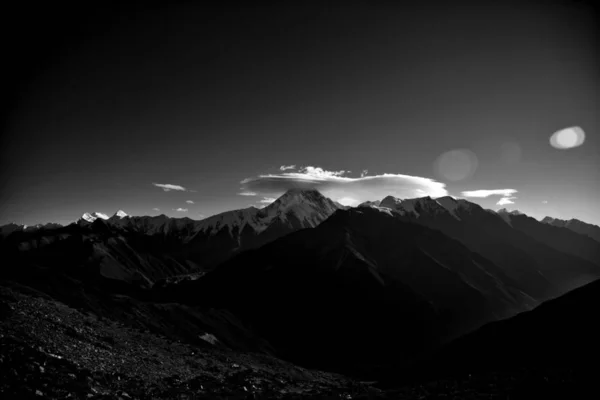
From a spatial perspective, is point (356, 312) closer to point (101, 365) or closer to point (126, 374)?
point (126, 374)

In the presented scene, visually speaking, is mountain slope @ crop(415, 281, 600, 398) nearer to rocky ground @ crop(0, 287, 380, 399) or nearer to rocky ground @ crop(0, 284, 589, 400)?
rocky ground @ crop(0, 284, 589, 400)

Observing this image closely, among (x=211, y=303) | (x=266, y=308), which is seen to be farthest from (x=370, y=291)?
(x=211, y=303)

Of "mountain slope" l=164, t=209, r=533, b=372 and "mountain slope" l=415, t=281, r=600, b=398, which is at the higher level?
"mountain slope" l=415, t=281, r=600, b=398

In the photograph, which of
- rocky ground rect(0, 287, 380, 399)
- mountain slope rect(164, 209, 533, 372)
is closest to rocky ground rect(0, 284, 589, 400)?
rocky ground rect(0, 287, 380, 399)

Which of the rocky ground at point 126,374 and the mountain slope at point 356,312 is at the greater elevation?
the rocky ground at point 126,374

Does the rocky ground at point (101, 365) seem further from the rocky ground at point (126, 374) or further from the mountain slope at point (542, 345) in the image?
the mountain slope at point (542, 345)

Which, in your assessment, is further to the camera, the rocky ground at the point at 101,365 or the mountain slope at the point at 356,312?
the mountain slope at the point at 356,312

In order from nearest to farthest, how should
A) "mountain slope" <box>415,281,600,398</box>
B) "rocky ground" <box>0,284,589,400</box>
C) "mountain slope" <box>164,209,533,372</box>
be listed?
"rocky ground" <box>0,284,589,400</box>
"mountain slope" <box>415,281,600,398</box>
"mountain slope" <box>164,209,533,372</box>

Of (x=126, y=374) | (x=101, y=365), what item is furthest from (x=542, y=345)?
(x=101, y=365)

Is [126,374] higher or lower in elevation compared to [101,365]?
lower

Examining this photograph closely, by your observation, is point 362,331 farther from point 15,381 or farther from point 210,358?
point 15,381

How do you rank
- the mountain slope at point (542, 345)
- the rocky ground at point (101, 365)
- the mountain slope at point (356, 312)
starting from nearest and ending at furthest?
the rocky ground at point (101, 365) < the mountain slope at point (542, 345) < the mountain slope at point (356, 312)

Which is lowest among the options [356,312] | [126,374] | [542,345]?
[356,312]

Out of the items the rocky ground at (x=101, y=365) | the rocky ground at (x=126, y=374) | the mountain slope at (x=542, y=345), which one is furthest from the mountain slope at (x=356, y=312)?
the rocky ground at (x=126, y=374)
